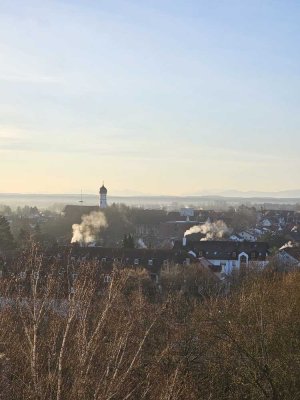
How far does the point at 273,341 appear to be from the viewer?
44.5ft

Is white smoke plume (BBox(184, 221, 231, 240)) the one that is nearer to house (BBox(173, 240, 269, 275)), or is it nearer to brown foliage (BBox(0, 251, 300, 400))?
house (BBox(173, 240, 269, 275))

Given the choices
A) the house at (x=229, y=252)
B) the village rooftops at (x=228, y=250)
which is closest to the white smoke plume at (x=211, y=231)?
the village rooftops at (x=228, y=250)

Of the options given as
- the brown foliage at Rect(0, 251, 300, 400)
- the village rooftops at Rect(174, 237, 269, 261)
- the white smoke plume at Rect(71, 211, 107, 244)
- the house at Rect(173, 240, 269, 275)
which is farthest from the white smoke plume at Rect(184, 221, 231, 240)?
the brown foliage at Rect(0, 251, 300, 400)

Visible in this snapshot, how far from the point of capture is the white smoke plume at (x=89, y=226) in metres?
59.6

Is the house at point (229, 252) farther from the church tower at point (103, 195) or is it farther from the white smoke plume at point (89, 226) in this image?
the church tower at point (103, 195)

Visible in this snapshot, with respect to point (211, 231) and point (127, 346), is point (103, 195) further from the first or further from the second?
point (127, 346)

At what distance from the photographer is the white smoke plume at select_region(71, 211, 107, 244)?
5960cm

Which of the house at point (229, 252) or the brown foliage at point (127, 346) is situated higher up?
the brown foliage at point (127, 346)

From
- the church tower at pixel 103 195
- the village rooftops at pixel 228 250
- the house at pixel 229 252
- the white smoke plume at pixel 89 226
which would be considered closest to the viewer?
the house at pixel 229 252

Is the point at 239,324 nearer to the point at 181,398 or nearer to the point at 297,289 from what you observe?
the point at 297,289

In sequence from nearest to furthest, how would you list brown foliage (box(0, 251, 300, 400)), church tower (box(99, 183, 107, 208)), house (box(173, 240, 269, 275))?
brown foliage (box(0, 251, 300, 400)) < house (box(173, 240, 269, 275)) < church tower (box(99, 183, 107, 208))

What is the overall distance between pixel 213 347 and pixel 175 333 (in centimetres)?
193

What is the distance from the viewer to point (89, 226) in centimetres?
6369

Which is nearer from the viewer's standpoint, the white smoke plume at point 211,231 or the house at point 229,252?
the house at point 229,252
